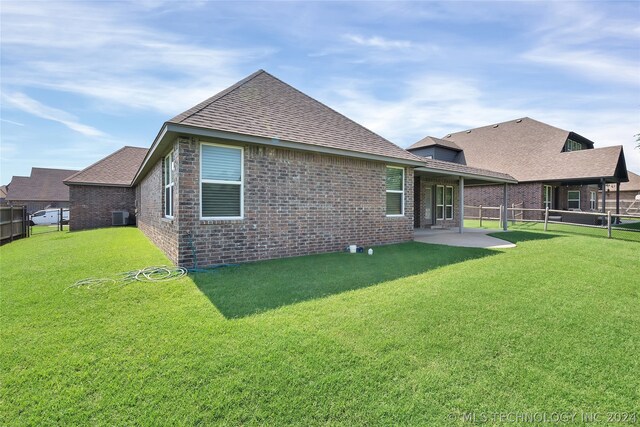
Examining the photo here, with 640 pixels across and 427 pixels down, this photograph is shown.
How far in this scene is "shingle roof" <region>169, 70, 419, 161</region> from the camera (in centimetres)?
685

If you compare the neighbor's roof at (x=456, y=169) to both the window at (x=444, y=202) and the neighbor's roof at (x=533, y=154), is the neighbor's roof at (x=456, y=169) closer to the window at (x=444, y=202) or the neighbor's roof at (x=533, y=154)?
the window at (x=444, y=202)

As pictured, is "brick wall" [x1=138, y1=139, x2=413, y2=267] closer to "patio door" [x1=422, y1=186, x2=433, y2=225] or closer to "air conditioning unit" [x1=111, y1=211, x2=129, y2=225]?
"patio door" [x1=422, y1=186, x2=433, y2=225]

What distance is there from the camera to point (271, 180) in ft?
24.3

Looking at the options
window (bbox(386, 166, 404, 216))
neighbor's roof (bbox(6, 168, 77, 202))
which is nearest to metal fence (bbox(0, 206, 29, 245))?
window (bbox(386, 166, 404, 216))

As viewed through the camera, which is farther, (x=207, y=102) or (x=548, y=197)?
(x=548, y=197)

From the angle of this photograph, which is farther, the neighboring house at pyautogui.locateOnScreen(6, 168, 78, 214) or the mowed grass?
the neighboring house at pyautogui.locateOnScreen(6, 168, 78, 214)

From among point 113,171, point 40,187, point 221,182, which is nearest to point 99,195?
point 113,171

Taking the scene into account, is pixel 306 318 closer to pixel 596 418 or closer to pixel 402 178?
pixel 596 418

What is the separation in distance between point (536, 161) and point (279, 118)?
2181 cm

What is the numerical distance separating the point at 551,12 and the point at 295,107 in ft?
23.8

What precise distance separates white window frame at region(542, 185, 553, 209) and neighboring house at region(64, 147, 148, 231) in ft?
92.3

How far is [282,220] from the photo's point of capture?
24.9 ft

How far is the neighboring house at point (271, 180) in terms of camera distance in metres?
6.43

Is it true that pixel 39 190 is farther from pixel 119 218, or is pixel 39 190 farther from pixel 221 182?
pixel 221 182
